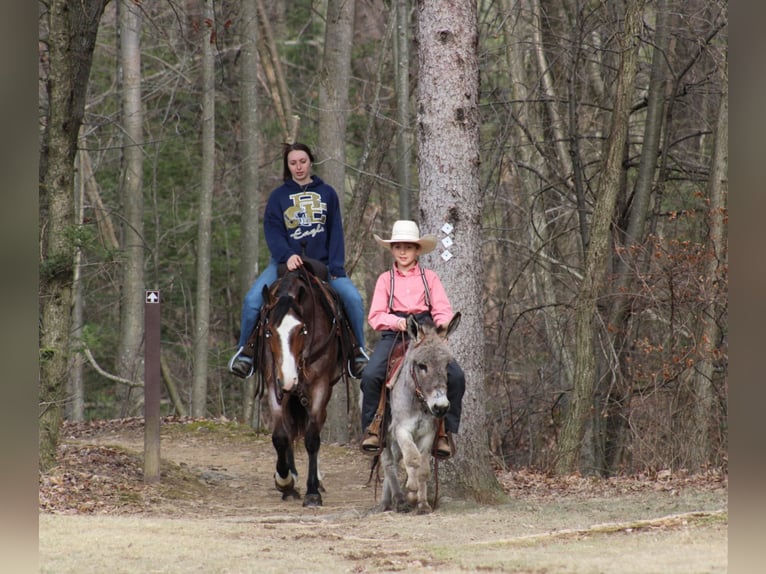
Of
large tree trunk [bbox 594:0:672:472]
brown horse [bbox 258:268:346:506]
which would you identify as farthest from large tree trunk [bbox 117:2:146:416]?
brown horse [bbox 258:268:346:506]

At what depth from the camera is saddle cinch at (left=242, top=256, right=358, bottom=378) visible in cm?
1138

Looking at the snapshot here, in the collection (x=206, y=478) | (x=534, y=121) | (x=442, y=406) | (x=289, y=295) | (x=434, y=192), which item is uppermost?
(x=534, y=121)

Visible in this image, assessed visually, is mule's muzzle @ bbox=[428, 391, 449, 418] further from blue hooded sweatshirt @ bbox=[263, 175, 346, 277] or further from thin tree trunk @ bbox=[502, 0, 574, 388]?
thin tree trunk @ bbox=[502, 0, 574, 388]

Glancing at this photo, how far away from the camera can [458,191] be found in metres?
10.8

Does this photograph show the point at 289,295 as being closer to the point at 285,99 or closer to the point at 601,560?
the point at 601,560

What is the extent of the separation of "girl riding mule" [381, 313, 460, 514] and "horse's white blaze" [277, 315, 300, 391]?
45.2 inches

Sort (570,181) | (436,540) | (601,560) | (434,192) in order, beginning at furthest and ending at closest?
(570,181) < (434,192) < (436,540) < (601,560)

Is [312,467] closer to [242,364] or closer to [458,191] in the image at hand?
[242,364]

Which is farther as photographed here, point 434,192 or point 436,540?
point 434,192

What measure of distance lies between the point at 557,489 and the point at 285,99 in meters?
14.3

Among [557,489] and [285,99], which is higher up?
[285,99]

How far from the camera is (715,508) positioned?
9273 mm

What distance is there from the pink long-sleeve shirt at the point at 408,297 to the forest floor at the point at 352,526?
1686 mm
